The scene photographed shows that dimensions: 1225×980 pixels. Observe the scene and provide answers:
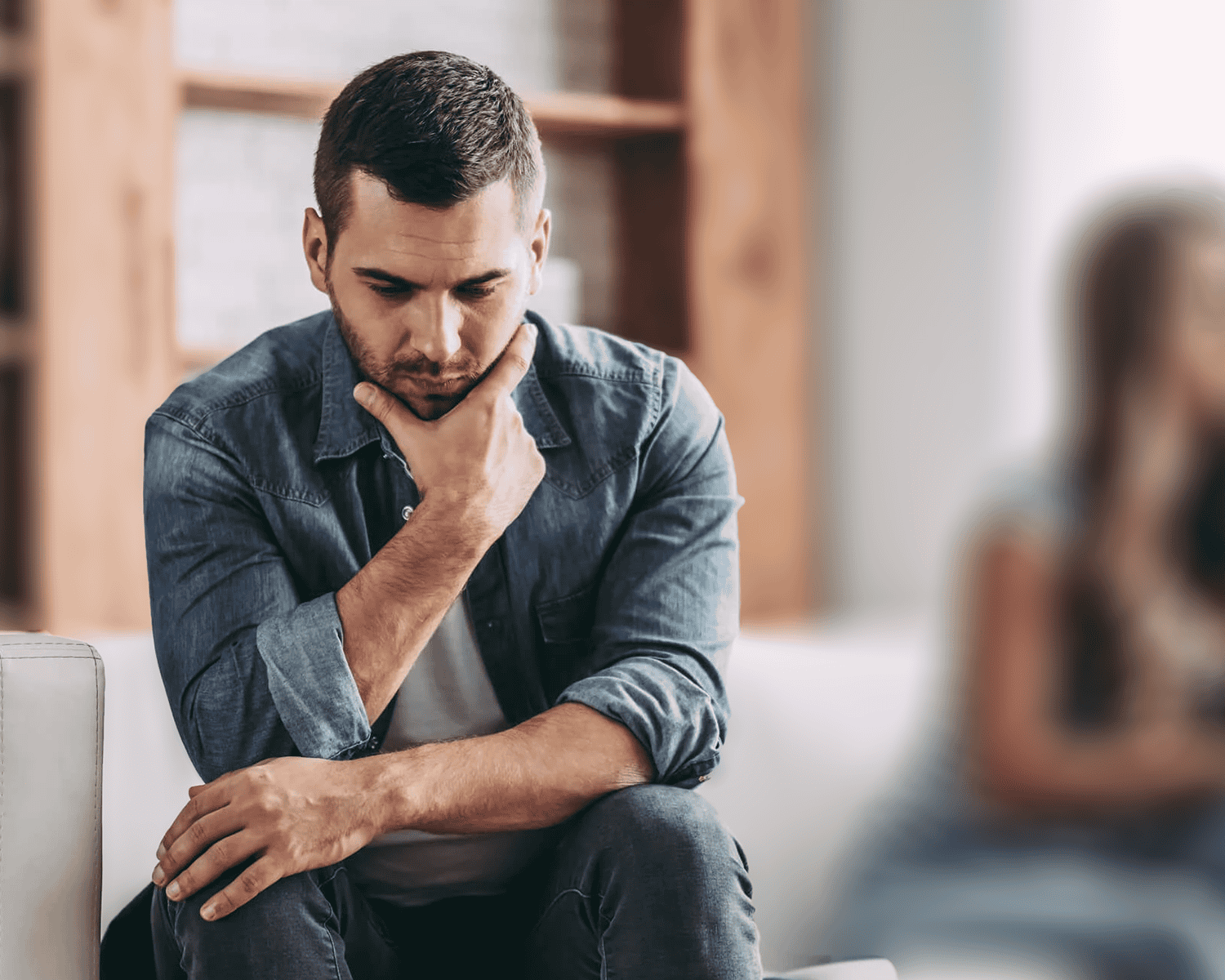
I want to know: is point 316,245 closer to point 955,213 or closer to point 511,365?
point 511,365

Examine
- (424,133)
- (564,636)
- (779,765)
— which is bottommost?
(779,765)

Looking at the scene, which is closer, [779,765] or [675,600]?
[675,600]

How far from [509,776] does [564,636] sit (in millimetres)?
196

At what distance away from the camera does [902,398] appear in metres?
2.89

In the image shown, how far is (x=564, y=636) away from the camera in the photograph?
1.25m

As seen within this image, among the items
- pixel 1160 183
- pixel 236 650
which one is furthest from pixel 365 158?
pixel 1160 183

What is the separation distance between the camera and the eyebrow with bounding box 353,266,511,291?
1.16 m

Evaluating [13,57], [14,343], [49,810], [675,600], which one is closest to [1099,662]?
[675,600]

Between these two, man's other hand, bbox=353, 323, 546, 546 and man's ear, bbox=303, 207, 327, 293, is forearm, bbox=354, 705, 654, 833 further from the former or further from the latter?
man's ear, bbox=303, 207, 327, 293

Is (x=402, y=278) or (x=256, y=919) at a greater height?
(x=402, y=278)

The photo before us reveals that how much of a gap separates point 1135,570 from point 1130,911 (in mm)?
400

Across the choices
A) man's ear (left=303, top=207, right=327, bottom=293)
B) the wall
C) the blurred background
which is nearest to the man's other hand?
man's ear (left=303, top=207, right=327, bottom=293)

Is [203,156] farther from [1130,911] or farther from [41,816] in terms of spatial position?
[1130,911]

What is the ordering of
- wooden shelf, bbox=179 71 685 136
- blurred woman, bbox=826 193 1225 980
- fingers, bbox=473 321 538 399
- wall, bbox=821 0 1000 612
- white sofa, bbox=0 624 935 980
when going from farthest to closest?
wall, bbox=821 0 1000 612, wooden shelf, bbox=179 71 685 136, blurred woman, bbox=826 193 1225 980, white sofa, bbox=0 624 935 980, fingers, bbox=473 321 538 399
